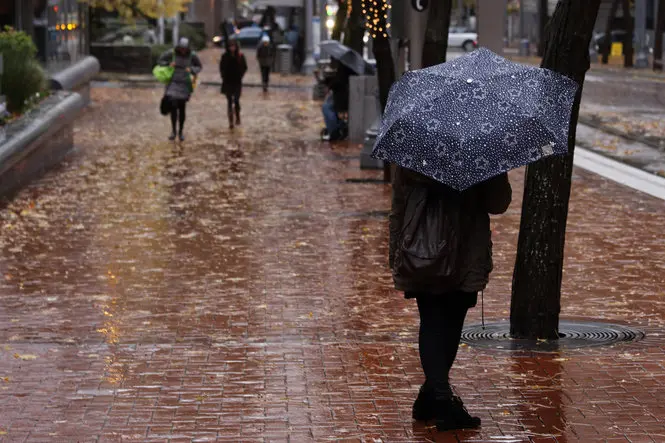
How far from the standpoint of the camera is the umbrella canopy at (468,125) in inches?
257

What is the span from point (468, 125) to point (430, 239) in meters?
0.55

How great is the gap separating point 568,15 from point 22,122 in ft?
37.8

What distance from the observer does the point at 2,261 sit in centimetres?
1230

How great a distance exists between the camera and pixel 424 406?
6.98m

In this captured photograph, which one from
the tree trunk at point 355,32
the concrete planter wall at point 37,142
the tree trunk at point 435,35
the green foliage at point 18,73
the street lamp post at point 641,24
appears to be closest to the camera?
the tree trunk at point 435,35

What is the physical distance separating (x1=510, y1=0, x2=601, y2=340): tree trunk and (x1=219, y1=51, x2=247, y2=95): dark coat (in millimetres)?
18378

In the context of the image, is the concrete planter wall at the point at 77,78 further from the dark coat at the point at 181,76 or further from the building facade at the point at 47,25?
the dark coat at the point at 181,76

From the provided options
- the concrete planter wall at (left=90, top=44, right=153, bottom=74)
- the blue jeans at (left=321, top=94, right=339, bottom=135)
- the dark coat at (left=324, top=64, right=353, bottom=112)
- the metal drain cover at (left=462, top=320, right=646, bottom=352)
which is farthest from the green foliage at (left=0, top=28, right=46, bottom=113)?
the concrete planter wall at (left=90, top=44, right=153, bottom=74)

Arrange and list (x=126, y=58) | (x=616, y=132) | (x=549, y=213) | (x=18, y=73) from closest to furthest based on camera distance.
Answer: (x=549, y=213) → (x=18, y=73) → (x=616, y=132) → (x=126, y=58)

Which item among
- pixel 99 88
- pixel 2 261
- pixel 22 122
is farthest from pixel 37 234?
pixel 99 88

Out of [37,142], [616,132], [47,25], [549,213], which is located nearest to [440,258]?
[549,213]

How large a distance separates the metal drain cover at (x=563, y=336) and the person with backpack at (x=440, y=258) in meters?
1.85

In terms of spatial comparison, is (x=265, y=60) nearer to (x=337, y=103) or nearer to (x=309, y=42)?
(x=309, y=42)

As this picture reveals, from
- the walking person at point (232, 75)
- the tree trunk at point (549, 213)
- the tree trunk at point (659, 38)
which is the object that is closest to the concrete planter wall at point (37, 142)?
the walking person at point (232, 75)
